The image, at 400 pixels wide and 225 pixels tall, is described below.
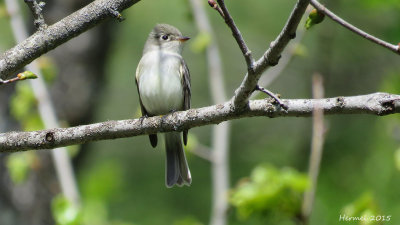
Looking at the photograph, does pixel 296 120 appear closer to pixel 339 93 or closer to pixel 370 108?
pixel 339 93

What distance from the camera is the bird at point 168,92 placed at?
4836mm

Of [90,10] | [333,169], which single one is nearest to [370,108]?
[90,10]

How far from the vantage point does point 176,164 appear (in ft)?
16.7

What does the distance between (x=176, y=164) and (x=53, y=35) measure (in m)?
2.59

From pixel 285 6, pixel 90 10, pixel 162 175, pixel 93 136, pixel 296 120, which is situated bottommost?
pixel 162 175

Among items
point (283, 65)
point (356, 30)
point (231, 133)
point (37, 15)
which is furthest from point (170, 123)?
point (231, 133)

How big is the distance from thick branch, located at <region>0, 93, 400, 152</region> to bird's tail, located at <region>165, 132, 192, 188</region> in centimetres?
178

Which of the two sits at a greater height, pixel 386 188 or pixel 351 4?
pixel 351 4

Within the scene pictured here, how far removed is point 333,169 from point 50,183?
3052 mm

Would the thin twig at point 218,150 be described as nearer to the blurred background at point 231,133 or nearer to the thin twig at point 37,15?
the blurred background at point 231,133

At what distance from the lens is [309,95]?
6555 millimetres

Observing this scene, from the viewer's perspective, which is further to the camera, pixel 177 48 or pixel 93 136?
pixel 177 48

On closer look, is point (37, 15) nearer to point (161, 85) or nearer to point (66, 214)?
point (66, 214)

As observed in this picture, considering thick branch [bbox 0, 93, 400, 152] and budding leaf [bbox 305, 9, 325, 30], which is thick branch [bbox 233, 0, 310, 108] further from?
budding leaf [bbox 305, 9, 325, 30]
